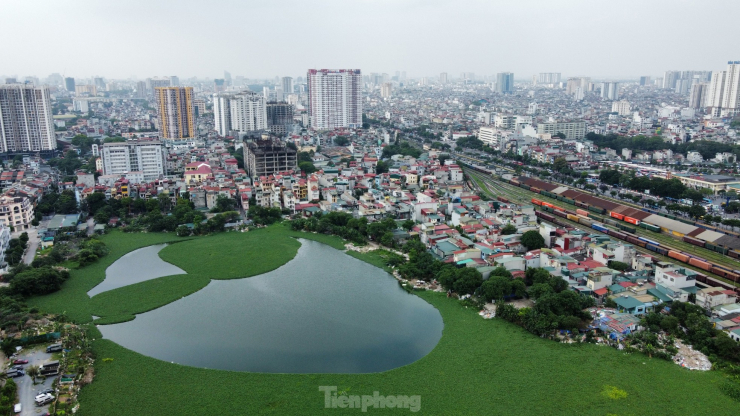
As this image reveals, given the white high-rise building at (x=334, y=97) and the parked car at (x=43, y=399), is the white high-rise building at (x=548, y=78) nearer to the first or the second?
the white high-rise building at (x=334, y=97)

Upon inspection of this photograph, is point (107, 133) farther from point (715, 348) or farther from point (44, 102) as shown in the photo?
point (715, 348)

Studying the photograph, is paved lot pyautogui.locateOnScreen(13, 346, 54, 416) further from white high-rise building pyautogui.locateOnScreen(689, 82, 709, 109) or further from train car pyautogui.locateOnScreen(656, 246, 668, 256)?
white high-rise building pyautogui.locateOnScreen(689, 82, 709, 109)

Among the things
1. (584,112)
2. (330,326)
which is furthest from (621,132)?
(330,326)

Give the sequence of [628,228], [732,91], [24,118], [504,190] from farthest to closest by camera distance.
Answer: [732,91] < [24,118] < [504,190] < [628,228]

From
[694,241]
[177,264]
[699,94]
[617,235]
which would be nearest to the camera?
[177,264]

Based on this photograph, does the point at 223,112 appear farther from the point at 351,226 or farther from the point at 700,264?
the point at 700,264

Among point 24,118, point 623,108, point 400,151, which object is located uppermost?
point 24,118

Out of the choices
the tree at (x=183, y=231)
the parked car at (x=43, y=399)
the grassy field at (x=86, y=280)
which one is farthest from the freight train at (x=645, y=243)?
the parked car at (x=43, y=399)

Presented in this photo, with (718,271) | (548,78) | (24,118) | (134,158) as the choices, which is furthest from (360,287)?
(548,78)
